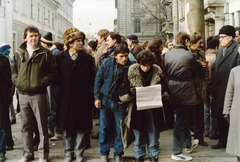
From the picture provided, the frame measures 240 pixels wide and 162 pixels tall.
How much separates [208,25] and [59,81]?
17607 mm

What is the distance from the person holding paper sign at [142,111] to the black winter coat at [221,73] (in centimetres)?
144

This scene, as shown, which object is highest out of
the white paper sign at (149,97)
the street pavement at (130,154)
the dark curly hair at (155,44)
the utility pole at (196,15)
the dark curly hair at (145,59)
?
the utility pole at (196,15)

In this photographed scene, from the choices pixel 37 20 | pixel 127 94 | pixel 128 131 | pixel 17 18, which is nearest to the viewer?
pixel 127 94

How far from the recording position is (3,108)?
213 inches

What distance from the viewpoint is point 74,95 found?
16.4 ft

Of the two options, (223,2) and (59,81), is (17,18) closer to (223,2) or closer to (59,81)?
(223,2)

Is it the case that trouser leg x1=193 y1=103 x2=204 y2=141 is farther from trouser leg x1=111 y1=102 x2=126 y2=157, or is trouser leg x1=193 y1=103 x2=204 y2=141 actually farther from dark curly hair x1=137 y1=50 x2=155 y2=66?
dark curly hair x1=137 y1=50 x2=155 y2=66

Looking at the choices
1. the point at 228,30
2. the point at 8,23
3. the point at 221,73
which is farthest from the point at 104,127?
the point at 8,23

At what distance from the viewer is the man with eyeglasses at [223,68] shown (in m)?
5.05

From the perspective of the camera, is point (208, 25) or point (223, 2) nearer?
point (223, 2)

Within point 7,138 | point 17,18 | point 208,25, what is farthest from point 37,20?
point 7,138

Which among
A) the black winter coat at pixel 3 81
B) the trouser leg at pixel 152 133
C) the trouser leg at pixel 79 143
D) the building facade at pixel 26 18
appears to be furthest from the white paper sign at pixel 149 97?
the building facade at pixel 26 18

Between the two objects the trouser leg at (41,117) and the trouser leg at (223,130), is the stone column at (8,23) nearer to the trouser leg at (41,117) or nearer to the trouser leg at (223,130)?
the trouser leg at (41,117)

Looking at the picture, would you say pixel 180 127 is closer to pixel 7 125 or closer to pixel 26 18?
pixel 7 125
